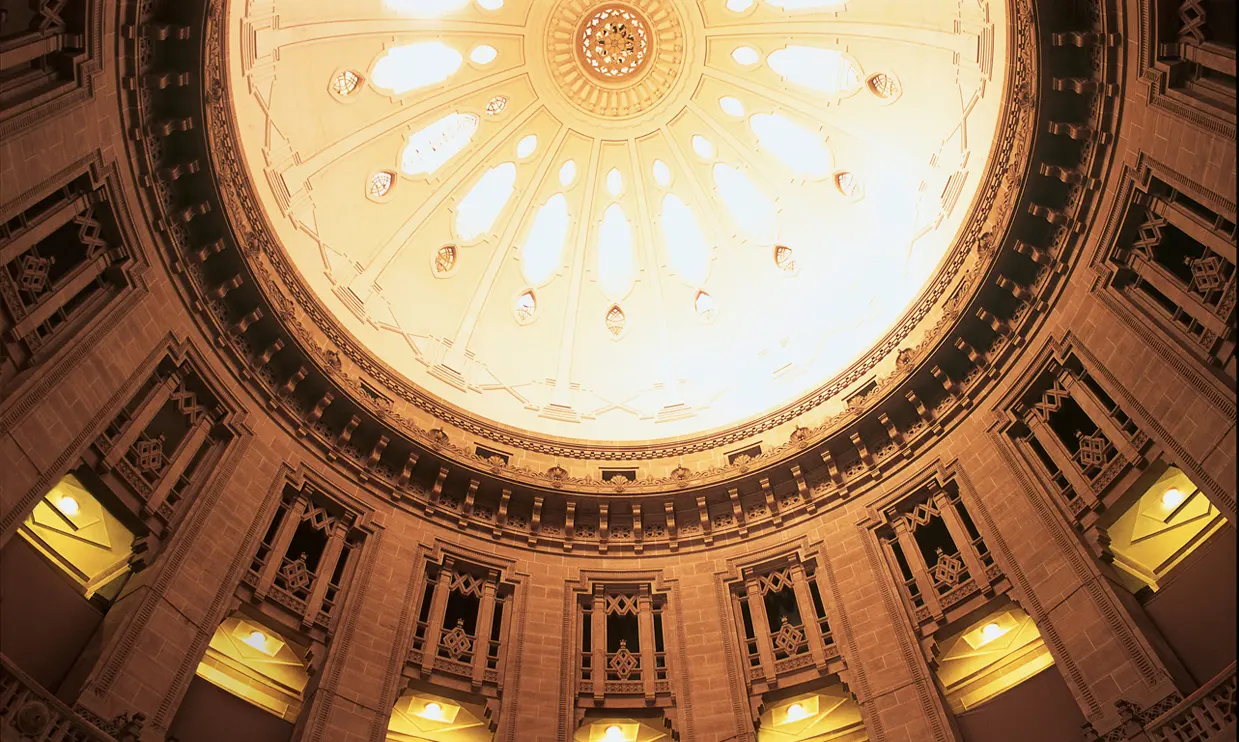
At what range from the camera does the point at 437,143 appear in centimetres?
3091

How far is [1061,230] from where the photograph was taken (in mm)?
18812

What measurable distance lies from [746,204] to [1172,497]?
19.0 metres

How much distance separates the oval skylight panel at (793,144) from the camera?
99.1 ft

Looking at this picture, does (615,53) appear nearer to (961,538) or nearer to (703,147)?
(703,147)

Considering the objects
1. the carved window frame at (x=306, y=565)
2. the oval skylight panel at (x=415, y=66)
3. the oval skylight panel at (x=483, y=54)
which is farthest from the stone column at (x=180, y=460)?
the oval skylight panel at (x=483, y=54)

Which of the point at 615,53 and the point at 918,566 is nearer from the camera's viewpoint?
the point at 918,566

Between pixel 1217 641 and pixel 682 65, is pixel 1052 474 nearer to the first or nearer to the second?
pixel 1217 641

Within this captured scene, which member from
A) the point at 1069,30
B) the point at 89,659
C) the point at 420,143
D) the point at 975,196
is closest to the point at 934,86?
the point at 975,196

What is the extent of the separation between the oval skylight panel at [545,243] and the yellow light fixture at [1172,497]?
2105cm

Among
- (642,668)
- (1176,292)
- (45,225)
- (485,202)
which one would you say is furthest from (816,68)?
(45,225)

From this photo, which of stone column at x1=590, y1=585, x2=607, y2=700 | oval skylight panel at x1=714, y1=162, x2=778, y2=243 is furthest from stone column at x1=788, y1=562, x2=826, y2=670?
oval skylight panel at x1=714, y1=162, x2=778, y2=243

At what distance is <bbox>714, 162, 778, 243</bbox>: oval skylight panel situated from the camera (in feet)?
104

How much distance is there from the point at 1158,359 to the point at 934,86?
12867 mm

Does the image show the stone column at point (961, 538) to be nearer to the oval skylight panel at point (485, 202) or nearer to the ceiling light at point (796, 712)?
the ceiling light at point (796, 712)
